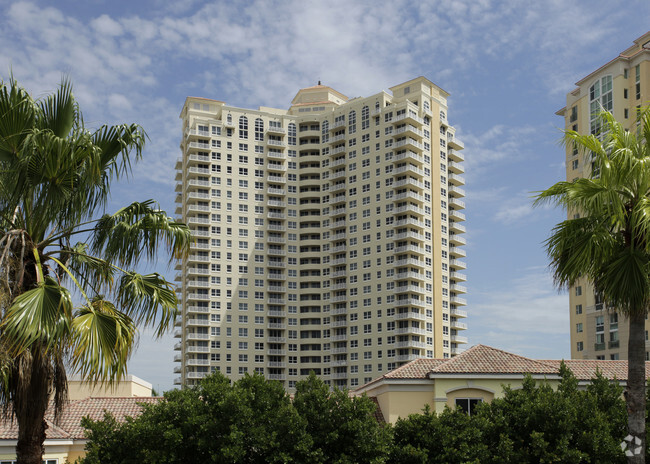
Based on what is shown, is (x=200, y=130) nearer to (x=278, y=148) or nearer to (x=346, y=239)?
(x=278, y=148)

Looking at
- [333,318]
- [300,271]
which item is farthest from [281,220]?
[333,318]

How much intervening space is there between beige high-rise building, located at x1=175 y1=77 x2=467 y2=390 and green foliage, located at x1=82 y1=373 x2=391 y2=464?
96.4 m

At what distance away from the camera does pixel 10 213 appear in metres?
14.8

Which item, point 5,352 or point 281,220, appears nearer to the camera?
point 5,352

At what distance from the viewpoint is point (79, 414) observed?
37594 mm

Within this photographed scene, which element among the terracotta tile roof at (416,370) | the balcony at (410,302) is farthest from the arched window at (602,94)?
the terracotta tile roof at (416,370)

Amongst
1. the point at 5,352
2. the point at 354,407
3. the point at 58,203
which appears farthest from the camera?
the point at 354,407

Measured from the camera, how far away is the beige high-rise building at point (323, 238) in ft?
415

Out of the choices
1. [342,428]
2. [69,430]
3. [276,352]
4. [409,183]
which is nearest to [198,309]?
[276,352]

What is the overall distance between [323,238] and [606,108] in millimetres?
55928

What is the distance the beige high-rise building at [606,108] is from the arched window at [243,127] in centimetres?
5963

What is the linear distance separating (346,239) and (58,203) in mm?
121408

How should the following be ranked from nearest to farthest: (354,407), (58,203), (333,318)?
(58,203) < (354,407) < (333,318)

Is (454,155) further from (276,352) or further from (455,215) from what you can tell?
(276,352)
